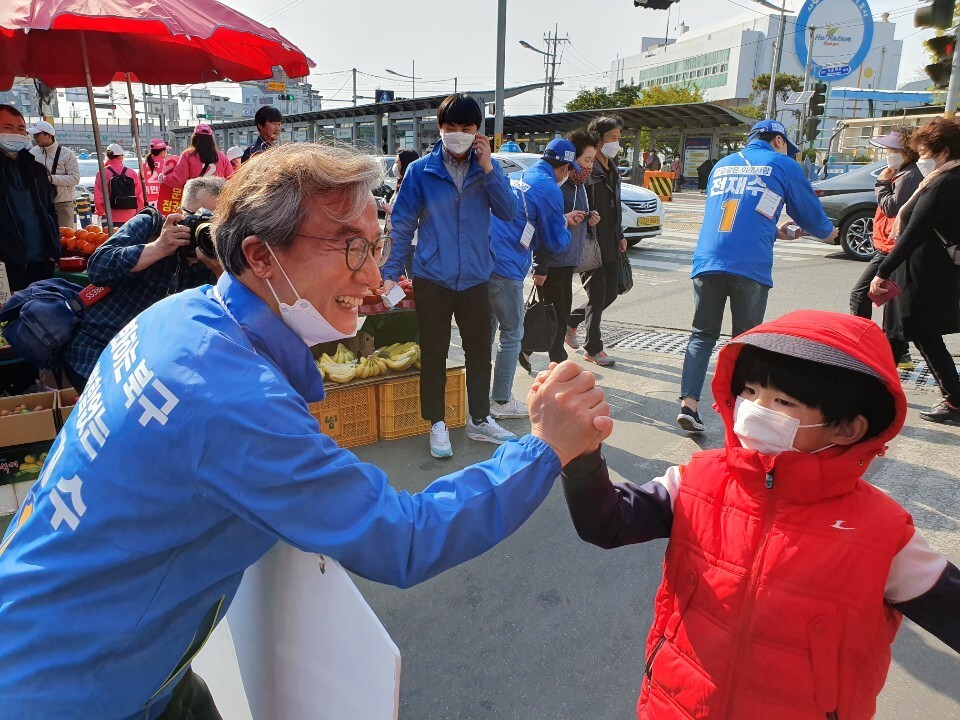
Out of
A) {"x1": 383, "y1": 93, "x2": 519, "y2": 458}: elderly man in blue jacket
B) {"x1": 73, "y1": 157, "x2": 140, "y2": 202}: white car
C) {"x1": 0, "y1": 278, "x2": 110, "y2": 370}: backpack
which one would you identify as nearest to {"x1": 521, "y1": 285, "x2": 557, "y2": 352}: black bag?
{"x1": 383, "y1": 93, "x2": 519, "y2": 458}: elderly man in blue jacket

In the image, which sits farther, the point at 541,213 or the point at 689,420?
the point at 541,213

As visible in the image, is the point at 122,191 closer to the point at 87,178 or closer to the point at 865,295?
the point at 87,178

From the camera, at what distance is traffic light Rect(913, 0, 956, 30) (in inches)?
420

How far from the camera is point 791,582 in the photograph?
4.40 feet

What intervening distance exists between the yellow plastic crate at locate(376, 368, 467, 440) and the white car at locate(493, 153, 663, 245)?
8.20 metres

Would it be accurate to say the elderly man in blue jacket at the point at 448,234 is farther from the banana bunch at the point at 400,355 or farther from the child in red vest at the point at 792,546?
the child in red vest at the point at 792,546

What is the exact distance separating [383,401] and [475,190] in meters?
1.43

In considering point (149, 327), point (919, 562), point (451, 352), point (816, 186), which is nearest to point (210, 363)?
point (149, 327)

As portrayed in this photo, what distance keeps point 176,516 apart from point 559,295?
445cm

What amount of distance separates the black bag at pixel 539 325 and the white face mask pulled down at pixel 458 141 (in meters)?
1.63

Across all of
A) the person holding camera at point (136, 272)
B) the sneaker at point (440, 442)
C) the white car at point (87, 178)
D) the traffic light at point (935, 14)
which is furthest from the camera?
the white car at point (87, 178)

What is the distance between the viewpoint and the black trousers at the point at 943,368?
453 cm

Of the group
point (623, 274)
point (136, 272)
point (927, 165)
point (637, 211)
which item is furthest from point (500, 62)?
point (136, 272)

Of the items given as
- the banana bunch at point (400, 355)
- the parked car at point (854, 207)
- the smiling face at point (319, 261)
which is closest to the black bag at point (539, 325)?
the banana bunch at point (400, 355)
